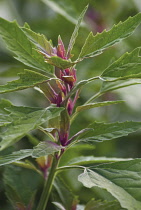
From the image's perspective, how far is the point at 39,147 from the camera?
0.62m

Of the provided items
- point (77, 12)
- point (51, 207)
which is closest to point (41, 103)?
point (77, 12)

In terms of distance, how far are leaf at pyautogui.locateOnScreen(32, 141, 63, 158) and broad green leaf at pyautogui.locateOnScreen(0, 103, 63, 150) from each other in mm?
47

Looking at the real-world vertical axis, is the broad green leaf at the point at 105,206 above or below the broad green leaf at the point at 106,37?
below

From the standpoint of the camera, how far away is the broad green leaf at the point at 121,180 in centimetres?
60

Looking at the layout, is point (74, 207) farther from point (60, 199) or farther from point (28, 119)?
point (28, 119)

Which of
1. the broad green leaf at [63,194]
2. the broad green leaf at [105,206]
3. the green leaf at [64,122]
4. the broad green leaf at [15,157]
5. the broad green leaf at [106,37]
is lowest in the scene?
the broad green leaf at [105,206]

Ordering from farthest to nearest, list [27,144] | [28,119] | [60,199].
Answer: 1. [27,144]
2. [60,199]
3. [28,119]

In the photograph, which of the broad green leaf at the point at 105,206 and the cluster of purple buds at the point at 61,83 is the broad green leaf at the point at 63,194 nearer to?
Result: the broad green leaf at the point at 105,206


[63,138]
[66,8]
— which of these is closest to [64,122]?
[63,138]

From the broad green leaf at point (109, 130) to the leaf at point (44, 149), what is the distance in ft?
0.22

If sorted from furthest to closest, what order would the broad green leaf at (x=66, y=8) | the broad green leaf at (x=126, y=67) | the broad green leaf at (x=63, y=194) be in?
the broad green leaf at (x=66, y=8) < the broad green leaf at (x=63, y=194) < the broad green leaf at (x=126, y=67)

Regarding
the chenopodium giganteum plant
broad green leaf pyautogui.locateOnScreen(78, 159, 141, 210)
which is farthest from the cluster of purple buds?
broad green leaf pyautogui.locateOnScreen(78, 159, 141, 210)

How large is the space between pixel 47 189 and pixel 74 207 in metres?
0.09

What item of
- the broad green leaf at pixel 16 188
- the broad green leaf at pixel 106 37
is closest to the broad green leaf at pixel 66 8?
the broad green leaf at pixel 16 188
